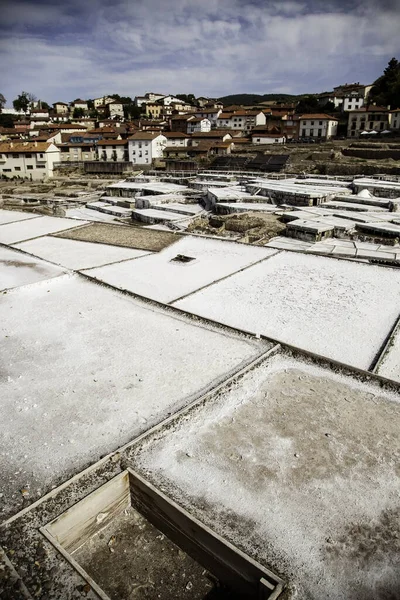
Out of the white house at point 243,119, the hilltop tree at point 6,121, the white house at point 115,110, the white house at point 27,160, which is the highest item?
the white house at point 115,110

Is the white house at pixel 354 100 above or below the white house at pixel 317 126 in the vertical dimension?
above

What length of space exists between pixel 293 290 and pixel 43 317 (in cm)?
627

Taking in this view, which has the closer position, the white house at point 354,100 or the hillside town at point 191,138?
the hillside town at point 191,138

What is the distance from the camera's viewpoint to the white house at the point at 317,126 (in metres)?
50.8

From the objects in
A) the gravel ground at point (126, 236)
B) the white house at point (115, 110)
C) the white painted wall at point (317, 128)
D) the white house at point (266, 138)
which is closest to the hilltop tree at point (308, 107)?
the white painted wall at point (317, 128)

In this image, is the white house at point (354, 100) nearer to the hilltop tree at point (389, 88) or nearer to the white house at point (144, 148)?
the hilltop tree at point (389, 88)

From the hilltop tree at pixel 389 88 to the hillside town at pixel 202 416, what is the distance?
50.7m

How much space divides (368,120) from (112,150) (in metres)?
32.8

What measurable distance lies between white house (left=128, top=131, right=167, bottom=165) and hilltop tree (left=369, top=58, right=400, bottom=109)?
34.3m

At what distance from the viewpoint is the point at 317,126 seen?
51375 millimetres

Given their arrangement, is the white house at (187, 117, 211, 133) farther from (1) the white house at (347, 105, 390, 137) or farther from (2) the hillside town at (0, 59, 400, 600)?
(2) the hillside town at (0, 59, 400, 600)

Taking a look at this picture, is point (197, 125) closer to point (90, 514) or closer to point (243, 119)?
point (243, 119)

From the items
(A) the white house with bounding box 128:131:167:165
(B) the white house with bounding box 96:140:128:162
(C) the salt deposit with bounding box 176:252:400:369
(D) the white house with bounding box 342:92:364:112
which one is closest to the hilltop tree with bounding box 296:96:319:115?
(D) the white house with bounding box 342:92:364:112

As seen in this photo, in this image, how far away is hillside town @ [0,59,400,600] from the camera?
3.89 meters
